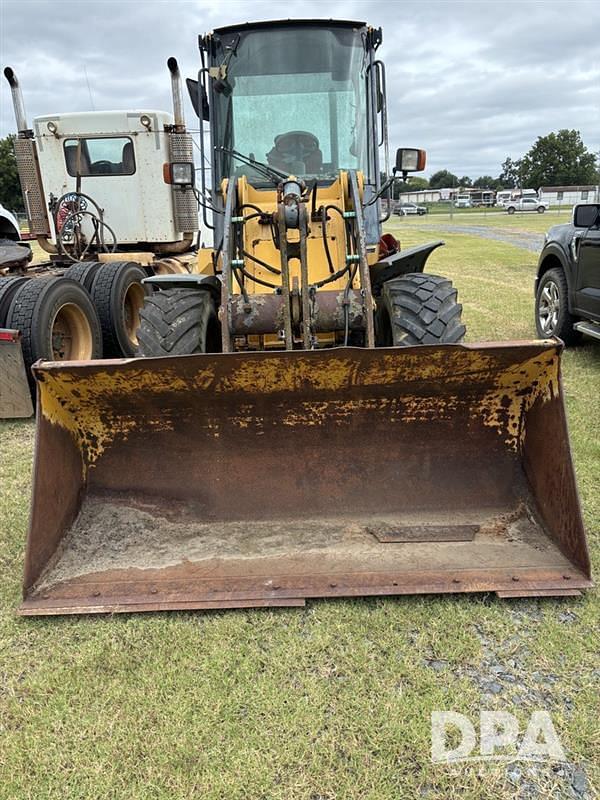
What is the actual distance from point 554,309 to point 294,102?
4252 millimetres

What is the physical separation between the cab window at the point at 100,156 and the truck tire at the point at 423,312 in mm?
5366

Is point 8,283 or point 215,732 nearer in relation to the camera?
point 215,732

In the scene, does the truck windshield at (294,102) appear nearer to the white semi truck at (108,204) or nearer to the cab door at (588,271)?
the white semi truck at (108,204)

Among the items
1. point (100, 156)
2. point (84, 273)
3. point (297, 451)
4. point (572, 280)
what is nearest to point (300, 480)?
point (297, 451)

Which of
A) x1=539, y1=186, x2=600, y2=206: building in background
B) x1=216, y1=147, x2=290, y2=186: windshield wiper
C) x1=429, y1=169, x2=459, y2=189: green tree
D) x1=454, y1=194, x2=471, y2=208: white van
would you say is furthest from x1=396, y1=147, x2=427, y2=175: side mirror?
x1=429, y1=169, x2=459, y2=189: green tree

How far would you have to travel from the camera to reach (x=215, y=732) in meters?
2.14

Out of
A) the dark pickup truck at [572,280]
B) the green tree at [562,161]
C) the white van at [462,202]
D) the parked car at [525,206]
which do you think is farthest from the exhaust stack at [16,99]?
the green tree at [562,161]

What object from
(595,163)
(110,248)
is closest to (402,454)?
(110,248)

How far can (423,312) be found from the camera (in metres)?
3.61

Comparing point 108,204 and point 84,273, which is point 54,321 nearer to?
point 84,273

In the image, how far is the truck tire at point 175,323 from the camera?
359 centimetres

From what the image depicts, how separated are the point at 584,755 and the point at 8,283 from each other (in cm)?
532

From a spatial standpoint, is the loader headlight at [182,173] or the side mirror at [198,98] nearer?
the loader headlight at [182,173]

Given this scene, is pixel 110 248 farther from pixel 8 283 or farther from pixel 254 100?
pixel 254 100
